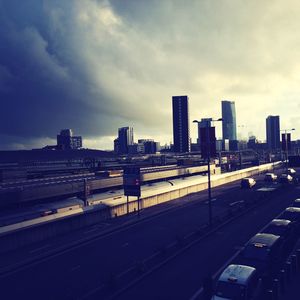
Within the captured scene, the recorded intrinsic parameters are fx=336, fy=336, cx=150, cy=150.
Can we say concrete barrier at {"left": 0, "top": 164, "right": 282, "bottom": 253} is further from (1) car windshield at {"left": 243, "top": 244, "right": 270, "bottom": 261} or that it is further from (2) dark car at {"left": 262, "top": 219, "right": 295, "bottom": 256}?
(2) dark car at {"left": 262, "top": 219, "right": 295, "bottom": 256}

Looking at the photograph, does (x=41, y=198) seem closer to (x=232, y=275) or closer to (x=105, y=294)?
(x=105, y=294)

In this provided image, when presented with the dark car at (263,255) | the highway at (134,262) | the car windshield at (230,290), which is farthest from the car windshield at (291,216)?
the car windshield at (230,290)

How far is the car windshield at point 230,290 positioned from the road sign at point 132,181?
1108 inches

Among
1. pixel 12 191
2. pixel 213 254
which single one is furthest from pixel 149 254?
pixel 12 191

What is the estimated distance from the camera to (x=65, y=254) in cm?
2988

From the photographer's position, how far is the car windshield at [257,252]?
23111 millimetres

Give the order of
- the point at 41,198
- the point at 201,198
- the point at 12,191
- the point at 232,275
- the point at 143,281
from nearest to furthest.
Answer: the point at 232,275 < the point at 143,281 < the point at 12,191 < the point at 41,198 < the point at 201,198

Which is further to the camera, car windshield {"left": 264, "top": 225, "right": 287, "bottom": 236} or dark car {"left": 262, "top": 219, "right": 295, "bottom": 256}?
car windshield {"left": 264, "top": 225, "right": 287, "bottom": 236}

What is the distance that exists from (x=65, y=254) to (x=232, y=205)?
3220 centimetres

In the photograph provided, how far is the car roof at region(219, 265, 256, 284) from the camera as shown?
1897cm

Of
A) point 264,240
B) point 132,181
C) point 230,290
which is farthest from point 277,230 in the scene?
point 132,181

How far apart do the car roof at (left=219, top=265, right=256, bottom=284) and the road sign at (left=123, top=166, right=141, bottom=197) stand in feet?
88.8

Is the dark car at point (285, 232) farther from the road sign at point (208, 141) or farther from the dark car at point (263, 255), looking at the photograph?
the road sign at point (208, 141)

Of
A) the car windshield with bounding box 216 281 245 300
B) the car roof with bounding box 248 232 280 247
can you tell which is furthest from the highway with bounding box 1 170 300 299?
the car roof with bounding box 248 232 280 247
